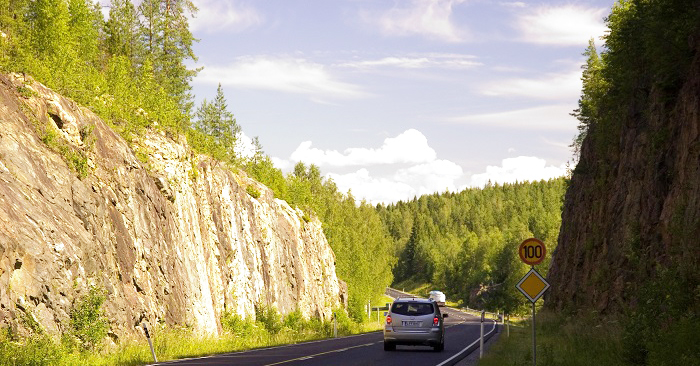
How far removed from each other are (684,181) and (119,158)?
18518mm

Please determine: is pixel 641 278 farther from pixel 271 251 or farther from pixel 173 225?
pixel 271 251

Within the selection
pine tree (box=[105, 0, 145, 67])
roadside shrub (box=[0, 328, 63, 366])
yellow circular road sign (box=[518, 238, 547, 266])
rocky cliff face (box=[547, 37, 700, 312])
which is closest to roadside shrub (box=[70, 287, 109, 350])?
roadside shrub (box=[0, 328, 63, 366])

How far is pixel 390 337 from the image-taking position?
25.4 m

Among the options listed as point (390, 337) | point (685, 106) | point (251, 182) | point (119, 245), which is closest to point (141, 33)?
point (251, 182)

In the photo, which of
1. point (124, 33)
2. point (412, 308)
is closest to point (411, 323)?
point (412, 308)

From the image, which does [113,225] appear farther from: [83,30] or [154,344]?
[83,30]

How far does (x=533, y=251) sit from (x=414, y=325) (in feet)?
31.5

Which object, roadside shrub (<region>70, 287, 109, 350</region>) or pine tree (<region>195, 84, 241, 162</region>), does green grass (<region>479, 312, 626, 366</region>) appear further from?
pine tree (<region>195, 84, 241, 162</region>)

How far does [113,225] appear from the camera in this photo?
81.4 feet

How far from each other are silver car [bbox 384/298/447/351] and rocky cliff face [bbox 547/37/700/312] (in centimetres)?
598

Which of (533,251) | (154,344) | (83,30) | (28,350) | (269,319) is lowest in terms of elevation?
(269,319)

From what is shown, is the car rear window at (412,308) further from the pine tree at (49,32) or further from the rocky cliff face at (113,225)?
the pine tree at (49,32)

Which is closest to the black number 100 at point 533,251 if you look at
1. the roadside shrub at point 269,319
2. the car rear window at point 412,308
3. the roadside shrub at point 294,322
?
the car rear window at point 412,308

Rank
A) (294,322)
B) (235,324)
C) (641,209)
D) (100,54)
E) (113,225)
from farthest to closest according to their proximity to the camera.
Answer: (100,54)
(294,322)
(235,324)
(641,209)
(113,225)
